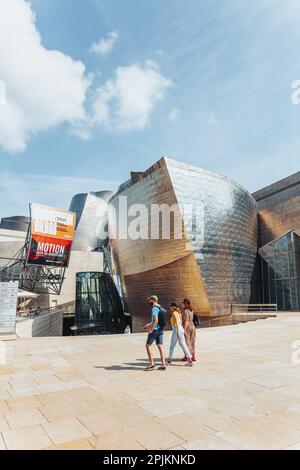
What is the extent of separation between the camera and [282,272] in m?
31.5

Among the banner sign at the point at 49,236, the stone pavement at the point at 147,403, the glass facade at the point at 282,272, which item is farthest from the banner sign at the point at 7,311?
the glass facade at the point at 282,272

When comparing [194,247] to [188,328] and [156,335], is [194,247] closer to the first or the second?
[188,328]

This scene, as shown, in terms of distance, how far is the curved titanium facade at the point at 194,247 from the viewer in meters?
24.3

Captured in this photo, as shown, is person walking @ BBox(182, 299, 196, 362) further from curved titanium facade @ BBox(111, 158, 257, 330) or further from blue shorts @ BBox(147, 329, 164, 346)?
curved titanium facade @ BBox(111, 158, 257, 330)

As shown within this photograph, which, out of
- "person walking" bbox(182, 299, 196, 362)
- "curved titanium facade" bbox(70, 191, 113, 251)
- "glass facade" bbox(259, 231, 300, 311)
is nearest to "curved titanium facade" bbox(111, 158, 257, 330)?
"glass facade" bbox(259, 231, 300, 311)

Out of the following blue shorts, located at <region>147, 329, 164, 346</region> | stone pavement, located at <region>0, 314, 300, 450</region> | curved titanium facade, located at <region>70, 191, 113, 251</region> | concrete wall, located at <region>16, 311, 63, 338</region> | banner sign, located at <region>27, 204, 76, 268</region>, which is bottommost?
concrete wall, located at <region>16, 311, 63, 338</region>

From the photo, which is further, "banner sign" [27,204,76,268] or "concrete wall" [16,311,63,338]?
"banner sign" [27,204,76,268]

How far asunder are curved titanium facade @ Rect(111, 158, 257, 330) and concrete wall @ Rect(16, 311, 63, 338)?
27.0ft

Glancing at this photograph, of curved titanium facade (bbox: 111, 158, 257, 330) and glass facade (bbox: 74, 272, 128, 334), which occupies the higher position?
curved titanium facade (bbox: 111, 158, 257, 330)

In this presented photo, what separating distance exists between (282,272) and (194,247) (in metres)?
12.7

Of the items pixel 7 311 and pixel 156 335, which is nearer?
pixel 156 335

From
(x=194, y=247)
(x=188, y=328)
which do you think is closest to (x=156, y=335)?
(x=188, y=328)

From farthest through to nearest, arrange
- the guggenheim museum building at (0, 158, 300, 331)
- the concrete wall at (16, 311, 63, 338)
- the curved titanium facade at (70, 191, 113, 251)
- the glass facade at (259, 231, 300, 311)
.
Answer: the curved titanium facade at (70, 191, 113, 251) → the glass facade at (259, 231, 300, 311) → the guggenheim museum building at (0, 158, 300, 331) → the concrete wall at (16, 311, 63, 338)

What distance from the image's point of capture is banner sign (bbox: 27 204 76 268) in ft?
106
